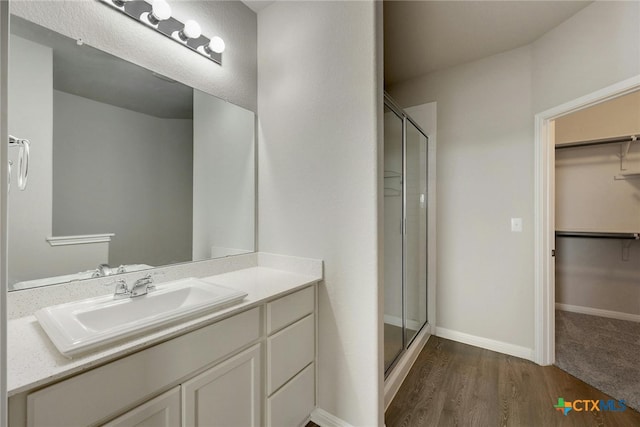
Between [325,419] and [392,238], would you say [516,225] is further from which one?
[325,419]

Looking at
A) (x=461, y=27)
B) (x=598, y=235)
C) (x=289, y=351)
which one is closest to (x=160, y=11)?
(x=289, y=351)

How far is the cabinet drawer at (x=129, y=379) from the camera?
71 cm

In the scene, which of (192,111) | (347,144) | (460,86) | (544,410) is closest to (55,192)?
(192,111)

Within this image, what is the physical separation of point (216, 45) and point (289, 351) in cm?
179

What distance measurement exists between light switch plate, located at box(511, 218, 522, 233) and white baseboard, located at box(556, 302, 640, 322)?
5.57ft

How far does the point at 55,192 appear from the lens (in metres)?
1.16

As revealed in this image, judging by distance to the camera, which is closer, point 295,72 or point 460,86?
point 295,72

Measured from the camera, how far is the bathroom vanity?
73 centimetres

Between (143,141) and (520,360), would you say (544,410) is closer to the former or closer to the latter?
(520,360)

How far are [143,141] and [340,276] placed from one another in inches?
50.6

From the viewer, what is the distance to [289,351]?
142 cm

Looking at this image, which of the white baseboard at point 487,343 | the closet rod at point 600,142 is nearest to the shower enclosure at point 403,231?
the white baseboard at point 487,343

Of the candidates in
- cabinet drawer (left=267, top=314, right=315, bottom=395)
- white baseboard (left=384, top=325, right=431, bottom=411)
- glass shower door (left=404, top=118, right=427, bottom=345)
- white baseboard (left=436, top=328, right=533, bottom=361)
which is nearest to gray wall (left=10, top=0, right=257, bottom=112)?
glass shower door (left=404, top=118, right=427, bottom=345)

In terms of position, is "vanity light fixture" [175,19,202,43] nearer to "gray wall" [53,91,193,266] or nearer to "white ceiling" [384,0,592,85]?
"gray wall" [53,91,193,266]
